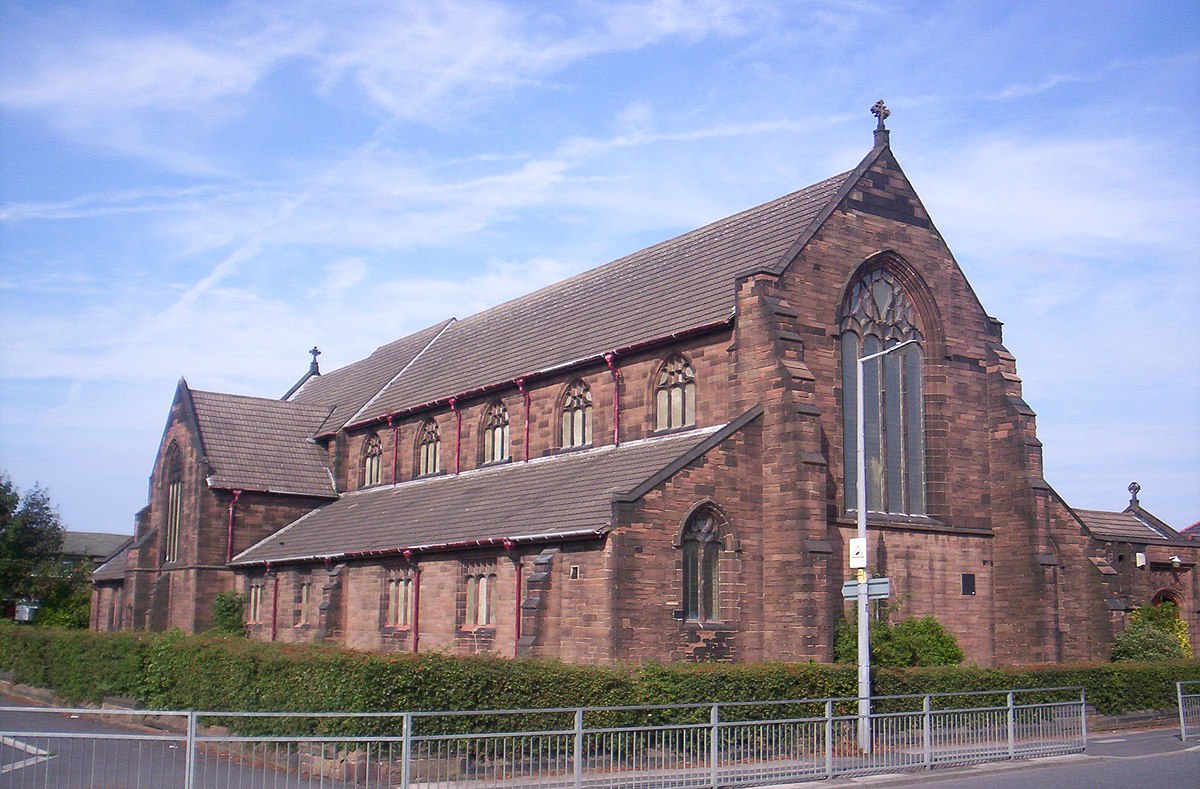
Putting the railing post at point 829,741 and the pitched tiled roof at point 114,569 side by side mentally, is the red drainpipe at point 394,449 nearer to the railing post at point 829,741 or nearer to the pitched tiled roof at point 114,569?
the pitched tiled roof at point 114,569

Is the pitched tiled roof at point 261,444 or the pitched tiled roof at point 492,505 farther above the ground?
the pitched tiled roof at point 261,444

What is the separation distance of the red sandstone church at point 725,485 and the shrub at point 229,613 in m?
0.34

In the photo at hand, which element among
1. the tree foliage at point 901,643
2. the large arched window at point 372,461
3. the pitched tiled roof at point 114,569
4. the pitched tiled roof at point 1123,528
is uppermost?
the large arched window at point 372,461

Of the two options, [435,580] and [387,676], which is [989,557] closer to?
[435,580]

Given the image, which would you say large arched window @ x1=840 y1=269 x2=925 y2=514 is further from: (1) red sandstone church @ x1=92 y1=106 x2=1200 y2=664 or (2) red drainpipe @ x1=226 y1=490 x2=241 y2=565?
(2) red drainpipe @ x1=226 y1=490 x2=241 y2=565

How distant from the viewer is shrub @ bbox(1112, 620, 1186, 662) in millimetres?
30234

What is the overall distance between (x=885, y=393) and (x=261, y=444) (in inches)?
1003

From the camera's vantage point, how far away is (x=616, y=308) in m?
33.2

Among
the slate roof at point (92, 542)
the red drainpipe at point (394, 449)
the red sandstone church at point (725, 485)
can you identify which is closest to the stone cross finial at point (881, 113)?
the red sandstone church at point (725, 485)

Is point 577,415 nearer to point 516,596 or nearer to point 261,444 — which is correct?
point 516,596

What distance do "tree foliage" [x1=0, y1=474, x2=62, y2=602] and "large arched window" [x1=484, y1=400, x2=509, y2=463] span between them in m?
33.8

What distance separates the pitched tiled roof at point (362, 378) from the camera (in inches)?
1805

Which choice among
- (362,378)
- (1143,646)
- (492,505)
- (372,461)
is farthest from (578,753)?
(362,378)

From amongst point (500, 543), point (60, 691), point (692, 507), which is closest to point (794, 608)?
point (692, 507)
